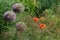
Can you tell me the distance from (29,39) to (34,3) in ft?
6.61

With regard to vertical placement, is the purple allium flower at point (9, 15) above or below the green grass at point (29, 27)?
above

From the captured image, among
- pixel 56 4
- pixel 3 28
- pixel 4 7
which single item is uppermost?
pixel 4 7

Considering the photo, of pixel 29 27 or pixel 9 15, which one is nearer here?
pixel 9 15

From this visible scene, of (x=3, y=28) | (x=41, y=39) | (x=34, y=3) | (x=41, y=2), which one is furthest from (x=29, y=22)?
(x=41, y=2)

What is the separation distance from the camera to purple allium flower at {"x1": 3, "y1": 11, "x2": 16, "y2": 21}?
3.94 metres

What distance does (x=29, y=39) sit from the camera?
427 cm

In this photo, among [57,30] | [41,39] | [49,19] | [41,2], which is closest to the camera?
[41,39]

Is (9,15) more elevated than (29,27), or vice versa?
(9,15)

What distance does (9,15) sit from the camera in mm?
3959

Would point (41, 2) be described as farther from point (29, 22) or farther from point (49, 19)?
point (29, 22)

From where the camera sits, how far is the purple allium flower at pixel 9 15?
3.94 meters

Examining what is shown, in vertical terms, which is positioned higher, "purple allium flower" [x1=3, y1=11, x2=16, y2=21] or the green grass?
"purple allium flower" [x1=3, y1=11, x2=16, y2=21]

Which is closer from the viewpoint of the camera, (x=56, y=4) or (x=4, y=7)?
(x=4, y=7)

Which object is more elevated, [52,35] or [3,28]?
[3,28]
